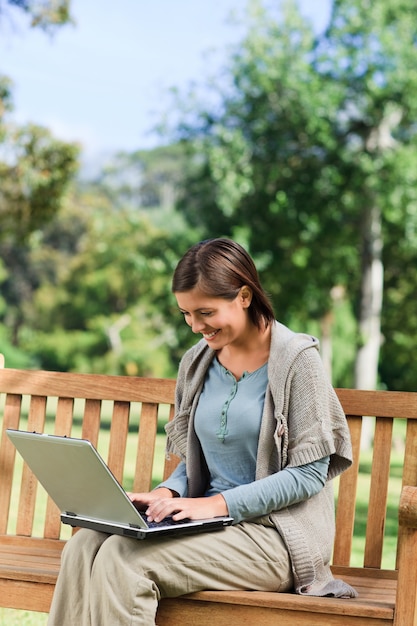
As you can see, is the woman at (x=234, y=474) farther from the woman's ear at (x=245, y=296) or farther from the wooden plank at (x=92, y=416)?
the wooden plank at (x=92, y=416)

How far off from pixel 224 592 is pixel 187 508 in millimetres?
267

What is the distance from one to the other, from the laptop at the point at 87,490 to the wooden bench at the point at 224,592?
0.27 metres

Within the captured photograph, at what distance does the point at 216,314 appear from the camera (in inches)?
121

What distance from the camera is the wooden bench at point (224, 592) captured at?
2834mm

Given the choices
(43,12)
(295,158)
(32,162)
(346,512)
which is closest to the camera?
(346,512)

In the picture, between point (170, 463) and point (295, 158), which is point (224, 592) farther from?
point (295, 158)

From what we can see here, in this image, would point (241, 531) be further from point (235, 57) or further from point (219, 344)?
point (235, 57)

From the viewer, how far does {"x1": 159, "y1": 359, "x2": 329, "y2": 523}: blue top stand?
2.92 metres

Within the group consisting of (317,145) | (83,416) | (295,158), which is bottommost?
(83,416)

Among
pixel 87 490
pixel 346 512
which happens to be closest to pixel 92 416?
pixel 87 490

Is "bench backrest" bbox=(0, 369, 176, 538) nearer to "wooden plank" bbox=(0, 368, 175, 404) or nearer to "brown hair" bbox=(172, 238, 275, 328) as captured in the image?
"wooden plank" bbox=(0, 368, 175, 404)

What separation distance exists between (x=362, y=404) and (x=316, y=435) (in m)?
0.51

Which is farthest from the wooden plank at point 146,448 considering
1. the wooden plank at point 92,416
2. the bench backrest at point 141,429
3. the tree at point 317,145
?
the tree at point 317,145

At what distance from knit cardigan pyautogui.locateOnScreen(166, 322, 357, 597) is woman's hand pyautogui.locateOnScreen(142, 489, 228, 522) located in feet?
0.57
